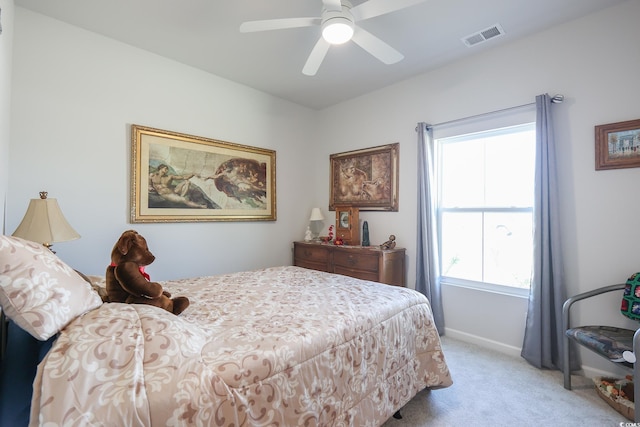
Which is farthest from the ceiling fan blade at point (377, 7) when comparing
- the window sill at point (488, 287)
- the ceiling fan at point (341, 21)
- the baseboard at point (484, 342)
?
the baseboard at point (484, 342)

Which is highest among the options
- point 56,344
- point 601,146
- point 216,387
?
point 601,146

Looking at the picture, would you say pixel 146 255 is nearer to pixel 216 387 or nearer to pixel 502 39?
pixel 216 387

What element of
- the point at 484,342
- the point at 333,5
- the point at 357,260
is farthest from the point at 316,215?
the point at 333,5

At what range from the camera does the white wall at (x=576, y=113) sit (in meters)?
2.20

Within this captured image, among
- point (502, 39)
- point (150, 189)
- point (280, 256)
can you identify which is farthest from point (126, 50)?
point (502, 39)

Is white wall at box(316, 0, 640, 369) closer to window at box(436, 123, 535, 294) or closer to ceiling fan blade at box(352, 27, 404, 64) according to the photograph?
window at box(436, 123, 535, 294)

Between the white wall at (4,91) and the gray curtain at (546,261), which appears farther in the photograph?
the gray curtain at (546,261)

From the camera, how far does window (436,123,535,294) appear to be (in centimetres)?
276

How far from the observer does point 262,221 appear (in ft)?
12.5

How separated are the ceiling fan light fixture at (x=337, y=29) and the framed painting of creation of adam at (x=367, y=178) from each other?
5.70ft

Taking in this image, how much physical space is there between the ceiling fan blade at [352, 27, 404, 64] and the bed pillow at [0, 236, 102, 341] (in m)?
2.06

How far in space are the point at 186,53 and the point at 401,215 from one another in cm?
283

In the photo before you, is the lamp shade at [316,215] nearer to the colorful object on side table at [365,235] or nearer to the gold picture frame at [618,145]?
the colorful object on side table at [365,235]

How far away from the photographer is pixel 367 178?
150 inches
